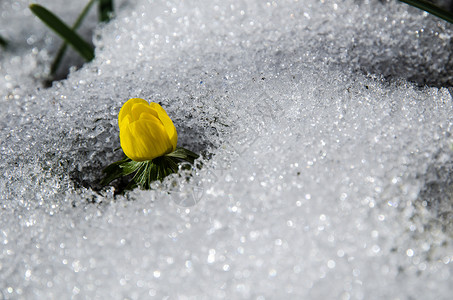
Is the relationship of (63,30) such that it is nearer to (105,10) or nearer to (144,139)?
(105,10)

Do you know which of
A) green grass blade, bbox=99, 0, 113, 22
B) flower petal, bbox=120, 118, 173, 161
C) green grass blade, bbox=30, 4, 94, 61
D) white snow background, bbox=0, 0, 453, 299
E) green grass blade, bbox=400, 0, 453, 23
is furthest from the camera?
green grass blade, bbox=99, 0, 113, 22

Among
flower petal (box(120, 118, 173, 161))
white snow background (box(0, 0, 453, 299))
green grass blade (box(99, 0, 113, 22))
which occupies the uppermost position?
green grass blade (box(99, 0, 113, 22))

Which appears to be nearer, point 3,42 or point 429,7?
point 429,7

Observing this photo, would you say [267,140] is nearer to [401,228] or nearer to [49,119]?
[401,228]

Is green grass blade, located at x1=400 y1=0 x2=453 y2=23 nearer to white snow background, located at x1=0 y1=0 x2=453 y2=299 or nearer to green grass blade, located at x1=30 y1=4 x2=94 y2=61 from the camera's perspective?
white snow background, located at x1=0 y1=0 x2=453 y2=299

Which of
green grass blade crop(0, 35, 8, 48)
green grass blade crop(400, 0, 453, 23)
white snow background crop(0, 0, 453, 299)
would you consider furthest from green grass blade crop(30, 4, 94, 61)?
green grass blade crop(400, 0, 453, 23)

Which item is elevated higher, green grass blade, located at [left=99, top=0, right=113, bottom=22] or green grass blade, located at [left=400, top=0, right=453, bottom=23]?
green grass blade, located at [left=99, top=0, right=113, bottom=22]

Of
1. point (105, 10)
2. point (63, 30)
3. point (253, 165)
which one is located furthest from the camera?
point (105, 10)

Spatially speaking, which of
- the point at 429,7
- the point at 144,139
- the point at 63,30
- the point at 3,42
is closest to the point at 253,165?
the point at 144,139

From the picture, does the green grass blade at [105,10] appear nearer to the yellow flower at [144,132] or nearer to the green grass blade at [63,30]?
the green grass blade at [63,30]
